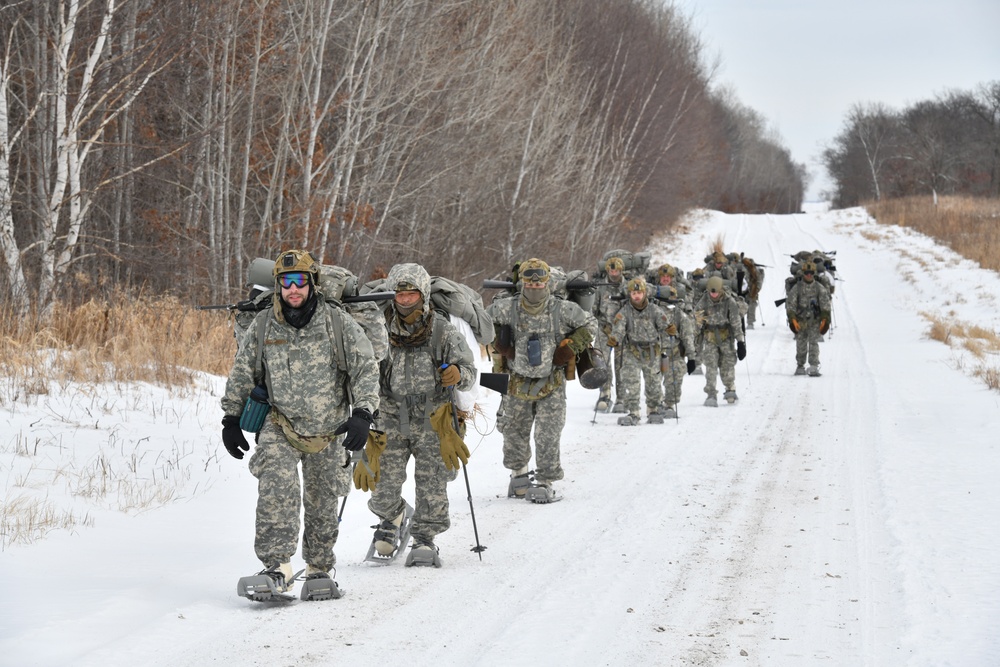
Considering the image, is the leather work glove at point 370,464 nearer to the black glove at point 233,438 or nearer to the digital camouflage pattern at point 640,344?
the black glove at point 233,438

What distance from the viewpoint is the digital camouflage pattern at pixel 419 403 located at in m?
7.05

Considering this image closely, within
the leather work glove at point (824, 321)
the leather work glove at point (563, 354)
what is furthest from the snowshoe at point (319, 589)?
the leather work glove at point (824, 321)

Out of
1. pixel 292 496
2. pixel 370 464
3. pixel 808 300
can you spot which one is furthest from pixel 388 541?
pixel 808 300

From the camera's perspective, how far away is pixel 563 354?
9.16 m

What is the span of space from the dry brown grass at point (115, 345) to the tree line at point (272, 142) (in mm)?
716

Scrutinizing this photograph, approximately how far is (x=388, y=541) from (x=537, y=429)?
99.9 inches

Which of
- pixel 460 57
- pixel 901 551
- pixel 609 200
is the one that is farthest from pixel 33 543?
pixel 609 200

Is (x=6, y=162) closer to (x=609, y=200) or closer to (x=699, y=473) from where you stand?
(x=699, y=473)

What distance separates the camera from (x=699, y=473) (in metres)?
10.1

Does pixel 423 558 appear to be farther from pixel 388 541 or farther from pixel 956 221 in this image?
Answer: pixel 956 221

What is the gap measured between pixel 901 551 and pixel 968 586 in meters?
0.82

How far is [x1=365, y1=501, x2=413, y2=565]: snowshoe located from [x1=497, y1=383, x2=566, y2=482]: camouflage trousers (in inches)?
82.3

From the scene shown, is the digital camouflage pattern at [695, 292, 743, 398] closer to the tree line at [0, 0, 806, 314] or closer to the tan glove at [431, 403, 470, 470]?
the tree line at [0, 0, 806, 314]

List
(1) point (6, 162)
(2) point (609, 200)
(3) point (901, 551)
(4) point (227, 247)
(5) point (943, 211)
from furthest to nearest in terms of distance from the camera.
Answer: (5) point (943, 211), (2) point (609, 200), (4) point (227, 247), (1) point (6, 162), (3) point (901, 551)
